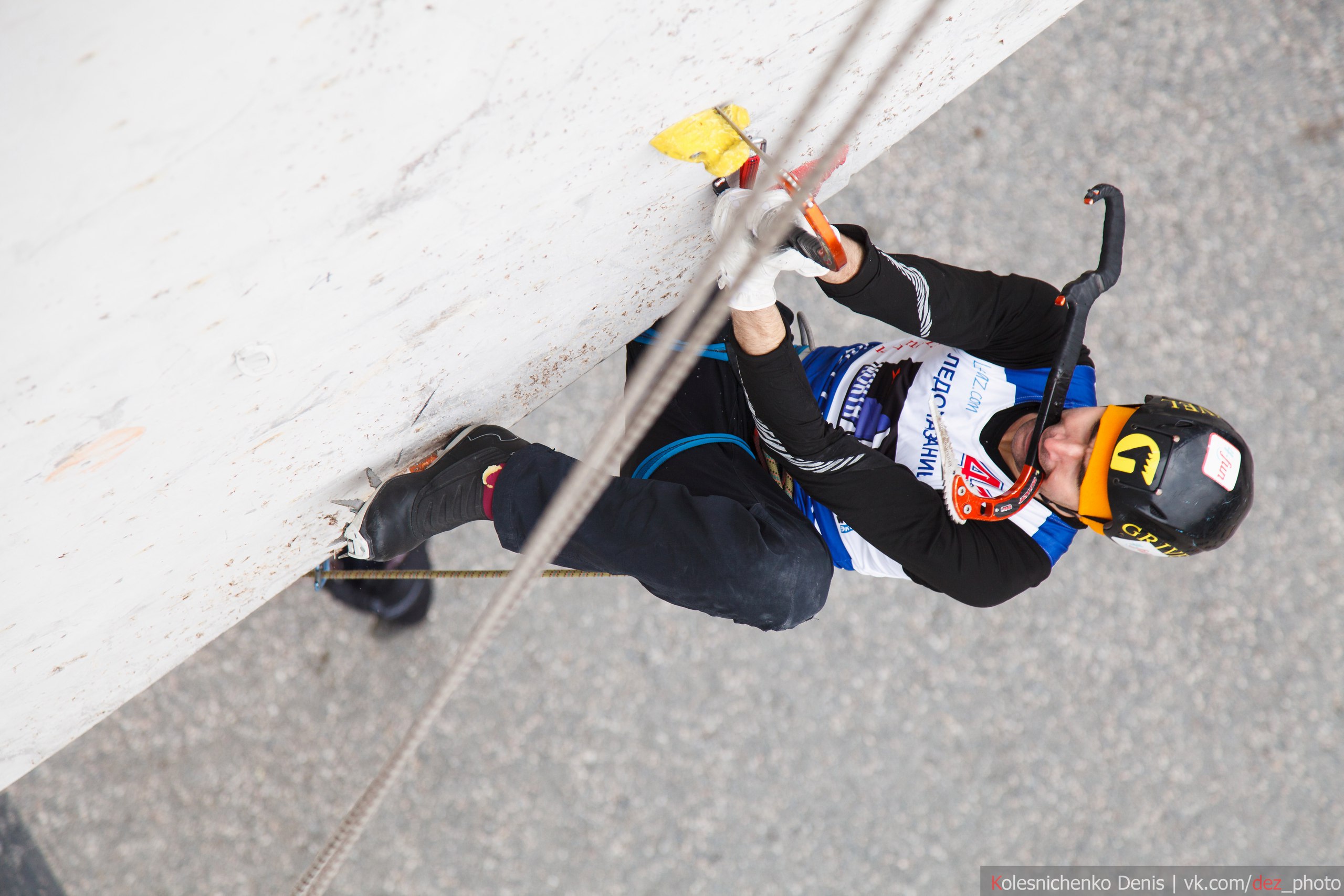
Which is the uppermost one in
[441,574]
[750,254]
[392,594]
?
[750,254]

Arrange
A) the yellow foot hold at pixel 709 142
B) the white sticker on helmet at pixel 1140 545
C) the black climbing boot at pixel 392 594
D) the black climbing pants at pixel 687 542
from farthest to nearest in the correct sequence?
1. the black climbing boot at pixel 392 594
2. the white sticker on helmet at pixel 1140 545
3. the black climbing pants at pixel 687 542
4. the yellow foot hold at pixel 709 142

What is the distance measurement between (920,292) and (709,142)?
40cm

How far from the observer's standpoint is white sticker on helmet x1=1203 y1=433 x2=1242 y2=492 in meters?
1.16

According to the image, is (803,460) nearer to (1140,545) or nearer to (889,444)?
(889,444)

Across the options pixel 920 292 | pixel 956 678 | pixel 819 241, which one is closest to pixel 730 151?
pixel 819 241

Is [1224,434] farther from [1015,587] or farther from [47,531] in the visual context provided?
[47,531]

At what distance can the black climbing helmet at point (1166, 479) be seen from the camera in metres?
1.15

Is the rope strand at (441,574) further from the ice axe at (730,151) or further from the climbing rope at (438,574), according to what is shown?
the ice axe at (730,151)

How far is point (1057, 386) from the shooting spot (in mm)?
1165

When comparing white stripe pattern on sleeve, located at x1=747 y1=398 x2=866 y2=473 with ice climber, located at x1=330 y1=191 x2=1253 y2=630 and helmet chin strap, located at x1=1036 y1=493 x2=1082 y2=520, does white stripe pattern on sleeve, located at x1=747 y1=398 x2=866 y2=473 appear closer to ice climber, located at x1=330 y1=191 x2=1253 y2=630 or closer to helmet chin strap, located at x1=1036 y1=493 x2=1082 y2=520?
ice climber, located at x1=330 y1=191 x2=1253 y2=630

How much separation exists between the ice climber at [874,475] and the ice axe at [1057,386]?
3 centimetres

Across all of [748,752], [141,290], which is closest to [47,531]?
[141,290]

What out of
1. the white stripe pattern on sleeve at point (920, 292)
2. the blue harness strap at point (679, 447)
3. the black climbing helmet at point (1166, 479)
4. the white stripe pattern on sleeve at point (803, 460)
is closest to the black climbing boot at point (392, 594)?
the blue harness strap at point (679, 447)

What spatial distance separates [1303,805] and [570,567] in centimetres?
220
